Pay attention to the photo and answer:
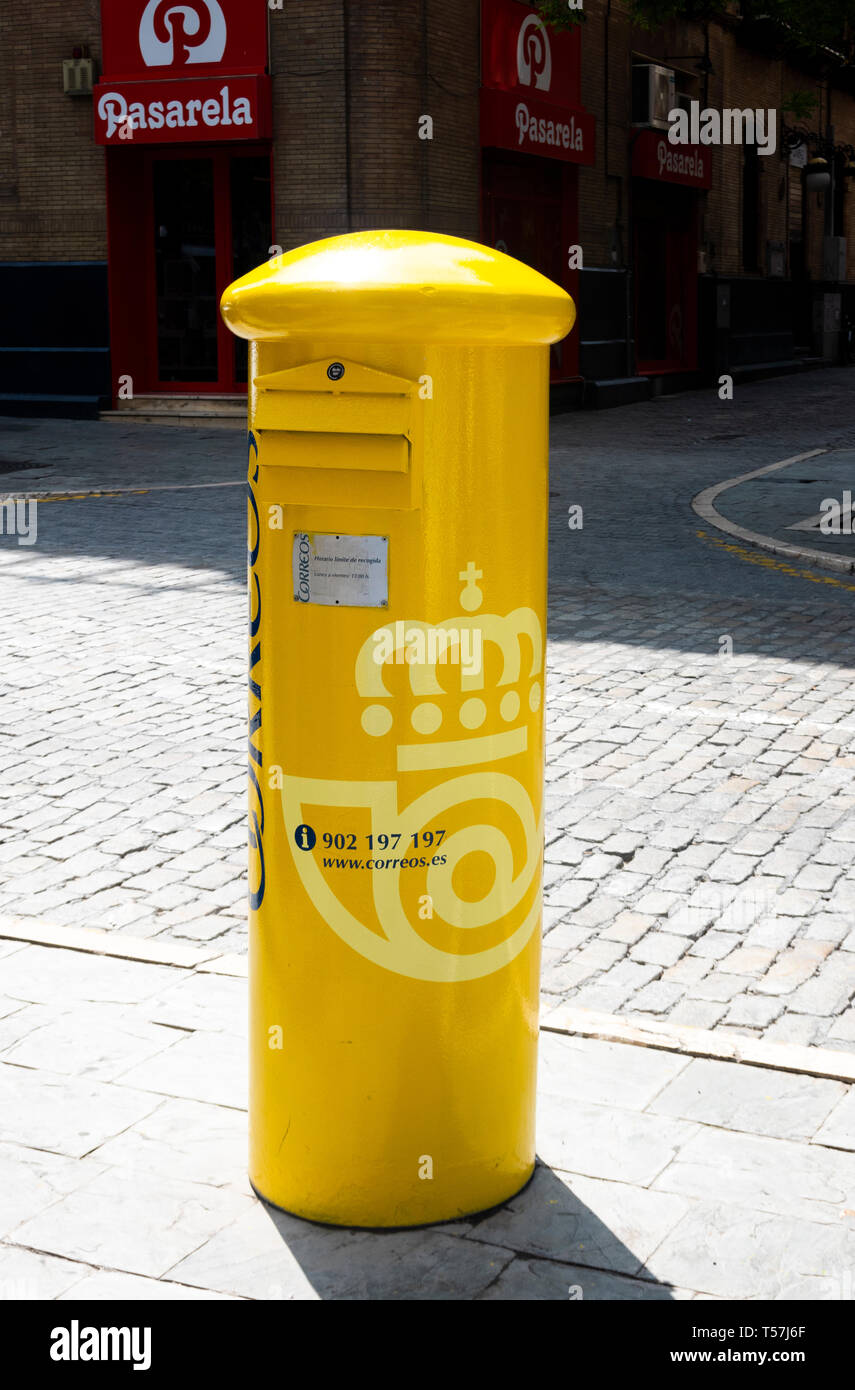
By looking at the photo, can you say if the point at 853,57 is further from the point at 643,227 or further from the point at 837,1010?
the point at 837,1010

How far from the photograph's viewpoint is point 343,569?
2953 millimetres

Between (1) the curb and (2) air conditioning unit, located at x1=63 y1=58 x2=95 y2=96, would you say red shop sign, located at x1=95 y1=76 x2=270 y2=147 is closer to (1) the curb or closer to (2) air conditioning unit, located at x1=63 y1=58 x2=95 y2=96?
(2) air conditioning unit, located at x1=63 y1=58 x2=95 y2=96

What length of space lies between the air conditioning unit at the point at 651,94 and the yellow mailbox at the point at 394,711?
24649mm

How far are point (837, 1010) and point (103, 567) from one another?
764 centimetres

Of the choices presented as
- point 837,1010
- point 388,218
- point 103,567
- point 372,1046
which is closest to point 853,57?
point 388,218

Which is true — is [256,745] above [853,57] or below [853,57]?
below

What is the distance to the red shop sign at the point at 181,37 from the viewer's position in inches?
794

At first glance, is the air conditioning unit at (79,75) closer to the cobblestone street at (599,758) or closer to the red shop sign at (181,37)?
the red shop sign at (181,37)

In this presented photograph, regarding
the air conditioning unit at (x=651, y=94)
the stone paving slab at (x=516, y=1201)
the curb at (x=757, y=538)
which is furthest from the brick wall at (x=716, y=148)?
the stone paving slab at (x=516, y=1201)

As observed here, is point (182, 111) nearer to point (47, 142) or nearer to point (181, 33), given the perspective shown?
point (181, 33)

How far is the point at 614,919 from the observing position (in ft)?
15.9

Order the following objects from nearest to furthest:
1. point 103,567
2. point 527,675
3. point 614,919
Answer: point 527,675 → point 614,919 → point 103,567

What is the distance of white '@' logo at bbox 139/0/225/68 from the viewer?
20.3m
